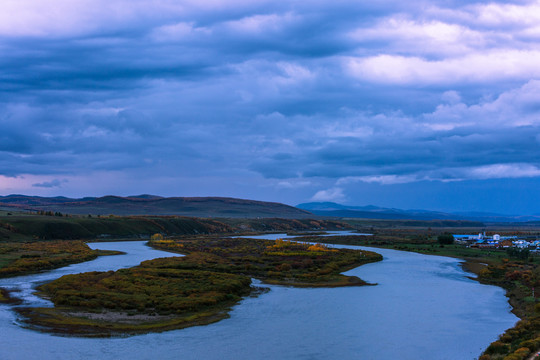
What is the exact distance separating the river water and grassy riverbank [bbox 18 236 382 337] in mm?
1640

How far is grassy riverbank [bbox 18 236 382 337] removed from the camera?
Result: 3058 cm

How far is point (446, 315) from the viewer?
3553 cm

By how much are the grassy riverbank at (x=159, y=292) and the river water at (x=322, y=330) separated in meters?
1.64

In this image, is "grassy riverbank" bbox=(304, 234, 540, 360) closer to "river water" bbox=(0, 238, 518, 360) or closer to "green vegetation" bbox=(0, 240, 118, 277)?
"river water" bbox=(0, 238, 518, 360)

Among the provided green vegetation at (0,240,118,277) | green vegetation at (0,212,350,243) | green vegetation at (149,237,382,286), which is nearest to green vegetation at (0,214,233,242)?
green vegetation at (0,212,350,243)

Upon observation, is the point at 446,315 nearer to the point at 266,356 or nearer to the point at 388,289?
the point at 388,289

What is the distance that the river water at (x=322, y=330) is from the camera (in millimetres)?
25734

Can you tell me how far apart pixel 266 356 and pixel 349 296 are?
18824 mm

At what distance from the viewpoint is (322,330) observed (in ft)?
102

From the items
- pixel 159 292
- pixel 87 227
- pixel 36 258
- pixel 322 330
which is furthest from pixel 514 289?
pixel 87 227

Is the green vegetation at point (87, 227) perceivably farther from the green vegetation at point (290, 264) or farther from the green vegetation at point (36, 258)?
the green vegetation at point (290, 264)

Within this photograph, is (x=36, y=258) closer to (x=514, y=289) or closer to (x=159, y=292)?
(x=159, y=292)

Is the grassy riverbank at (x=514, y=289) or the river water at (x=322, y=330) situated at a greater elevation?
the grassy riverbank at (x=514, y=289)

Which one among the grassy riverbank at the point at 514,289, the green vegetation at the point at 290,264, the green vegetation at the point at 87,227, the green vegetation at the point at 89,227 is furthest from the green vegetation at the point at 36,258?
the grassy riverbank at the point at 514,289
